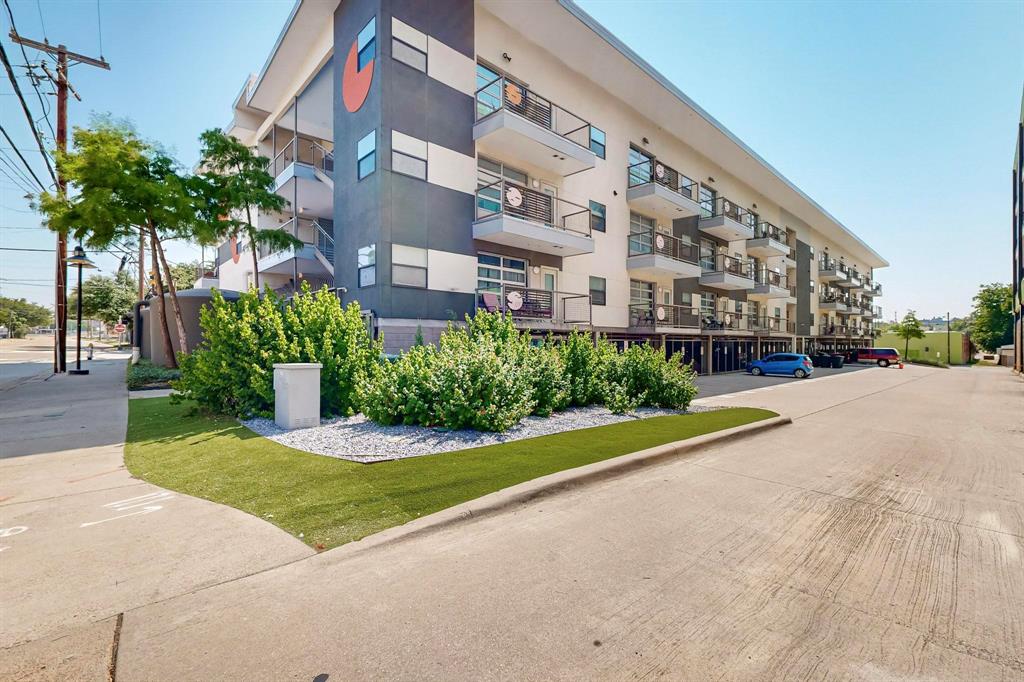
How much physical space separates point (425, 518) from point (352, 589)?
1.12m

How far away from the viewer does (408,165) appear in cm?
1446

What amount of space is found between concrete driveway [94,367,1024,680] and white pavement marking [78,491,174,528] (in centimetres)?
204

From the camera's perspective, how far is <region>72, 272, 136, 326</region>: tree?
46.6 m

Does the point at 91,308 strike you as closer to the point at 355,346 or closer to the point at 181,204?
the point at 181,204

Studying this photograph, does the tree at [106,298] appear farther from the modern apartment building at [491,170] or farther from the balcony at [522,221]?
the balcony at [522,221]

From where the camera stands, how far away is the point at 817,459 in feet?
23.8

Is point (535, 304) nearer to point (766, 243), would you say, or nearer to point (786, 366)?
point (786, 366)

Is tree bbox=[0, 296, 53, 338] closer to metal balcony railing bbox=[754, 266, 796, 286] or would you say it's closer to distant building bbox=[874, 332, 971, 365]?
metal balcony railing bbox=[754, 266, 796, 286]

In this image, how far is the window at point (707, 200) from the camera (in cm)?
2788

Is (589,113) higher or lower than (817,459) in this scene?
higher

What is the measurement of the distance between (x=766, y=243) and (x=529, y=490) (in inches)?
1329

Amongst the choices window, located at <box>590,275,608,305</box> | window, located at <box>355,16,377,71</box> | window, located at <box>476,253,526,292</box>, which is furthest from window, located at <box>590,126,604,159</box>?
window, located at <box>355,16,377,71</box>

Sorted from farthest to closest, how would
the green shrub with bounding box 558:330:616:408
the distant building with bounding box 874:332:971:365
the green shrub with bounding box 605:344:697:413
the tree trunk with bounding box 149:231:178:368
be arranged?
the distant building with bounding box 874:332:971:365, the tree trunk with bounding box 149:231:178:368, the green shrub with bounding box 605:344:697:413, the green shrub with bounding box 558:330:616:408

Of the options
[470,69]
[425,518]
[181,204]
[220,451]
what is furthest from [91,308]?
[425,518]
